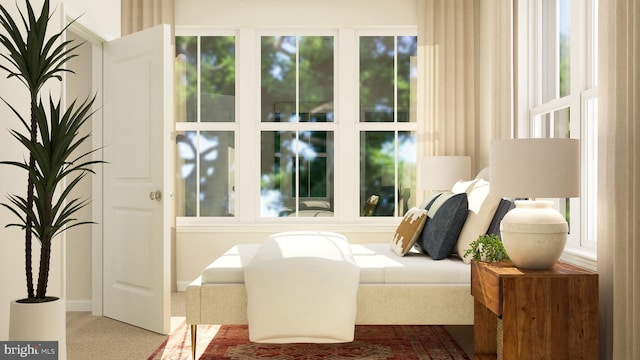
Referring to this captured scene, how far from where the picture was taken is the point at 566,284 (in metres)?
2.60

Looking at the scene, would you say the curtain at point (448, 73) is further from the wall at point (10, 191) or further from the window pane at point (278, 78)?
the wall at point (10, 191)

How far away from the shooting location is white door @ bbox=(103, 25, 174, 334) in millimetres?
4062

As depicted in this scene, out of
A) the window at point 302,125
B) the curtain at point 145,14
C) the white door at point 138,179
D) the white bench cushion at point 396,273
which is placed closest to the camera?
the white bench cushion at point 396,273

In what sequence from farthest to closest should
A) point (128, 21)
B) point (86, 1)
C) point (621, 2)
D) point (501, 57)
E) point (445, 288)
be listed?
point (128, 21) → point (501, 57) → point (86, 1) → point (445, 288) → point (621, 2)

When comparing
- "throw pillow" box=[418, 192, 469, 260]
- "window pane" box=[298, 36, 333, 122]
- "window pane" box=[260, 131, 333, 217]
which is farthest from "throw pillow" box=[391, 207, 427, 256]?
"window pane" box=[298, 36, 333, 122]

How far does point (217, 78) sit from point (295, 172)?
121 centimetres

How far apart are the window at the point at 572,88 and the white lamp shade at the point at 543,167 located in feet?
2.78

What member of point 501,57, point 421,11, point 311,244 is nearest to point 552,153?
point 311,244

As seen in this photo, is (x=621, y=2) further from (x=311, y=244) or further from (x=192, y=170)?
(x=192, y=170)

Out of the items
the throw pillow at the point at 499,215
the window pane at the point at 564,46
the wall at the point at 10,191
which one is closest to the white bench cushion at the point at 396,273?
the throw pillow at the point at 499,215

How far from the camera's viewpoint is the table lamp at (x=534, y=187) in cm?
264

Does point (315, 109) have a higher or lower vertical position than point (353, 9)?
lower

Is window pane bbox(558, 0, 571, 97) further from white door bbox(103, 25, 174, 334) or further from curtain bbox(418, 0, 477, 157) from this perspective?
white door bbox(103, 25, 174, 334)

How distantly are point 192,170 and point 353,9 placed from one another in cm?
223
